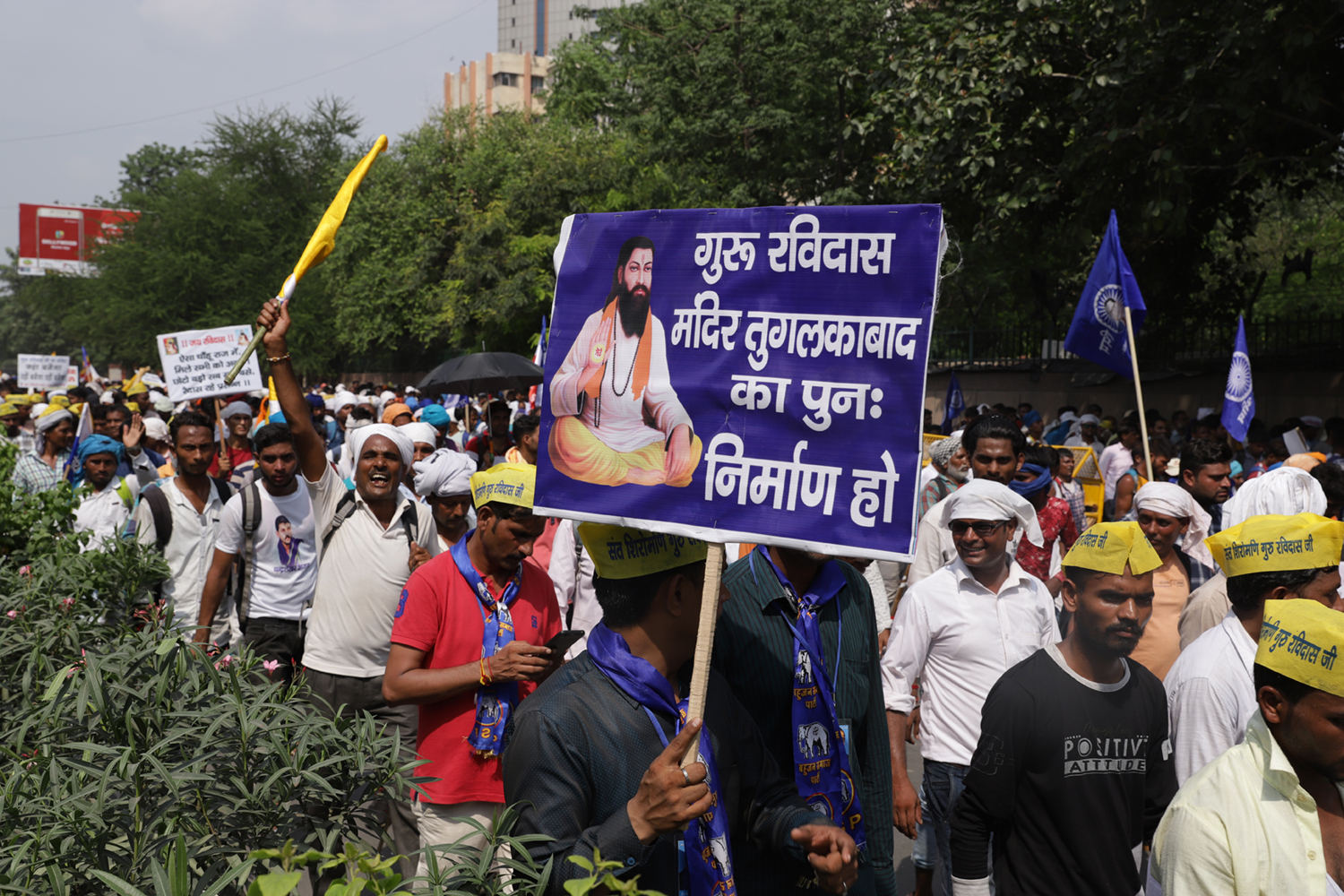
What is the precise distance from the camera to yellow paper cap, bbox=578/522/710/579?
8.73 feet

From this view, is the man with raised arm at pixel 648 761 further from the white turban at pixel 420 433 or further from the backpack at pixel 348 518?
the white turban at pixel 420 433

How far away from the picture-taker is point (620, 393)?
2795 mm

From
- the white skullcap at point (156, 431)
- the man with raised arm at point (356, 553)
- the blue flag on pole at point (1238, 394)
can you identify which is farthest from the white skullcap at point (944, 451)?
the white skullcap at point (156, 431)

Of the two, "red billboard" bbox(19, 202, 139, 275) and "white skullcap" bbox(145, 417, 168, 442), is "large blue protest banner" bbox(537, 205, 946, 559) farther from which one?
"red billboard" bbox(19, 202, 139, 275)

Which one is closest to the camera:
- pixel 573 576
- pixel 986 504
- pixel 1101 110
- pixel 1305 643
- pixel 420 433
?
pixel 1305 643

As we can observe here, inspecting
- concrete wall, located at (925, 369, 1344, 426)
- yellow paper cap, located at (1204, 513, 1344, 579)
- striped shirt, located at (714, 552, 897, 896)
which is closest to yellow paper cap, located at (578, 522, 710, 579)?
striped shirt, located at (714, 552, 897, 896)

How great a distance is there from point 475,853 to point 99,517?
568 cm

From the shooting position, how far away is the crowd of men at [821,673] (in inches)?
96.3

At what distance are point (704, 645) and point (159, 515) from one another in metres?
4.91

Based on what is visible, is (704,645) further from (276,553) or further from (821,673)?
(276,553)

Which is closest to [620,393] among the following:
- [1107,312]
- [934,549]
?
[934,549]

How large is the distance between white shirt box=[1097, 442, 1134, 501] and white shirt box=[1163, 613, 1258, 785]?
893 cm

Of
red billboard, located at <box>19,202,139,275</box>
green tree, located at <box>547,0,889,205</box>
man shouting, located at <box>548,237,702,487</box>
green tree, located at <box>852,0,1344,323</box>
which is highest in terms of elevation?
red billboard, located at <box>19,202,139,275</box>

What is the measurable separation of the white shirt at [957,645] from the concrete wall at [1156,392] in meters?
13.6
